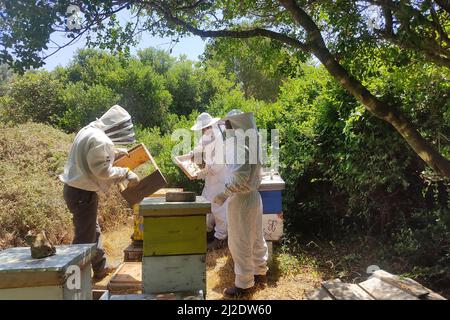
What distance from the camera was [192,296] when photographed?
8.93 ft

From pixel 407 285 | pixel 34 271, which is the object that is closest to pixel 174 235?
pixel 34 271

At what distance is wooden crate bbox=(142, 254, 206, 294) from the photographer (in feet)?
9.60

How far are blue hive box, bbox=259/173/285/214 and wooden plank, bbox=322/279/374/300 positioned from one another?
1.82m

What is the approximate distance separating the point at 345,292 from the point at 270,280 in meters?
1.89

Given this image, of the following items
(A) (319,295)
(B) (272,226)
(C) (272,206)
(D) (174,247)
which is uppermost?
(C) (272,206)

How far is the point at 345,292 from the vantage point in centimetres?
257

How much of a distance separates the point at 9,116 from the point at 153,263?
37.3ft

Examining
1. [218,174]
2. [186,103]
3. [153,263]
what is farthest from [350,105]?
[186,103]

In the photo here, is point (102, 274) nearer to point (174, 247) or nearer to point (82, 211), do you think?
point (82, 211)

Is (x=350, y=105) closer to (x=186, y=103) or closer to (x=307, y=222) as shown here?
(x=307, y=222)

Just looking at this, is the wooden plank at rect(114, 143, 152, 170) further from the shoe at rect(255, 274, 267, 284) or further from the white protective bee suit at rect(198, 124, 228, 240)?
the shoe at rect(255, 274, 267, 284)

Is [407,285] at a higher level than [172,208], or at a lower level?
lower

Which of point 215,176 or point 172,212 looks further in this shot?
point 215,176

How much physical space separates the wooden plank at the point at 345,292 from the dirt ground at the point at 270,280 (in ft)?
3.79
